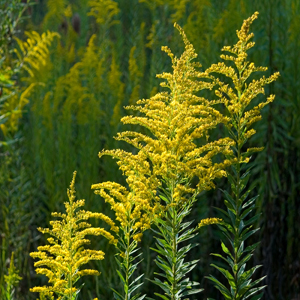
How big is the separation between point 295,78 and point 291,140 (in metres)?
0.45

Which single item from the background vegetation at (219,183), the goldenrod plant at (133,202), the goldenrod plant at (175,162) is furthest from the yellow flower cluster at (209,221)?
the background vegetation at (219,183)

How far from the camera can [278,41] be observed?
148 inches

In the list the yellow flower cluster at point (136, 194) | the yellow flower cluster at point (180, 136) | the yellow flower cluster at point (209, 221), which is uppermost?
the yellow flower cluster at point (180, 136)

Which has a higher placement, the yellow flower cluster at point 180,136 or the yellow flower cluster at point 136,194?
the yellow flower cluster at point 180,136

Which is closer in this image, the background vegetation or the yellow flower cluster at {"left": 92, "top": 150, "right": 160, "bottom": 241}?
the yellow flower cluster at {"left": 92, "top": 150, "right": 160, "bottom": 241}

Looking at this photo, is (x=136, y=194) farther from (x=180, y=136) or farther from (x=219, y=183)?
(x=219, y=183)

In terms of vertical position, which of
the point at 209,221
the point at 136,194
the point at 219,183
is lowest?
the point at 209,221

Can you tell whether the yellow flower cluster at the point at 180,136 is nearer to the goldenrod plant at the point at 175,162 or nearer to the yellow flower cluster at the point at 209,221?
the goldenrod plant at the point at 175,162

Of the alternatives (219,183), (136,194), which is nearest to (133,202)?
(136,194)

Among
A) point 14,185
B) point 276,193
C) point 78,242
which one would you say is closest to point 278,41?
point 276,193

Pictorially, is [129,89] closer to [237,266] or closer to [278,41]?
[278,41]

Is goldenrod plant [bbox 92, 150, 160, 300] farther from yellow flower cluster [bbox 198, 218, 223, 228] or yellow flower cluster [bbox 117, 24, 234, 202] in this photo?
yellow flower cluster [bbox 198, 218, 223, 228]

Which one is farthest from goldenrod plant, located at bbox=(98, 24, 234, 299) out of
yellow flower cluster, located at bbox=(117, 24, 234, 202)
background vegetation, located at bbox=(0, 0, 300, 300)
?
background vegetation, located at bbox=(0, 0, 300, 300)

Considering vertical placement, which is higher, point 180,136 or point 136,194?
point 180,136
